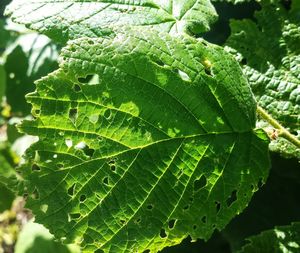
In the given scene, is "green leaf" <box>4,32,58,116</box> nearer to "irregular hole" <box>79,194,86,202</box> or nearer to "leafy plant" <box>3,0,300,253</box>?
"leafy plant" <box>3,0,300,253</box>

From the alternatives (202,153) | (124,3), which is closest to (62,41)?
(124,3)

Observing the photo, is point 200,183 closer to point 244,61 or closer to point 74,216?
point 74,216

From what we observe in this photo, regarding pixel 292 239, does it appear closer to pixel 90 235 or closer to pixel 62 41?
pixel 90 235

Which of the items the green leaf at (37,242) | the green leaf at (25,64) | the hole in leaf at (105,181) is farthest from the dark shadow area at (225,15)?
the green leaf at (37,242)

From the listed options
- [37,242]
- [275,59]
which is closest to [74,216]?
[275,59]

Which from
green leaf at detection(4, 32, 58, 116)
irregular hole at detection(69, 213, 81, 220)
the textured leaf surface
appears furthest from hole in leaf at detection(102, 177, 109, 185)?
green leaf at detection(4, 32, 58, 116)

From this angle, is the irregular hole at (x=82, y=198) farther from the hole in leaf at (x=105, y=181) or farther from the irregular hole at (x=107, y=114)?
the irregular hole at (x=107, y=114)

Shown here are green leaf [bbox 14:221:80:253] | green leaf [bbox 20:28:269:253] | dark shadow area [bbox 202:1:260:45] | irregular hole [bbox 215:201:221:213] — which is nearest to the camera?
green leaf [bbox 20:28:269:253]
